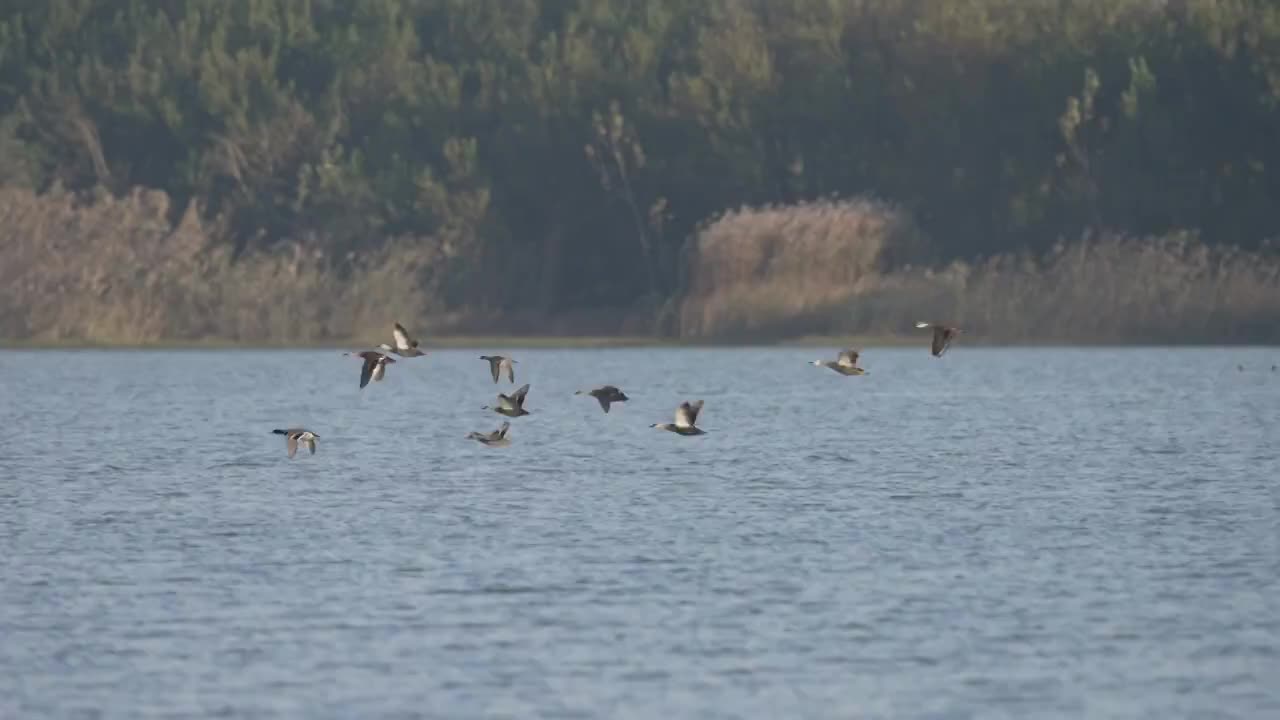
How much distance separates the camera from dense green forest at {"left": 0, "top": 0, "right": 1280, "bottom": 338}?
217 feet

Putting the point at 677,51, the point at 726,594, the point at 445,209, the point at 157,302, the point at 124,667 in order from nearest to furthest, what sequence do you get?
1. the point at 124,667
2. the point at 726,594
3. the point at 157,302
4. the point at 445,209
5. the point at 677,51

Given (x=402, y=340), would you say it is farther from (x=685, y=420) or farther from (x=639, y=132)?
(x=639, y=132)

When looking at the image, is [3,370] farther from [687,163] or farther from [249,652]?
[249,652]

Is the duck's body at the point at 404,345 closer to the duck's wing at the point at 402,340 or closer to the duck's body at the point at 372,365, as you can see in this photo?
the duck's wing at the point at 402,340

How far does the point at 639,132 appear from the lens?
71.2 m

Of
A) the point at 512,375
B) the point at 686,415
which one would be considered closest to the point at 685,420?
the point at 686,415

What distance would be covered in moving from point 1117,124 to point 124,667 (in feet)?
171

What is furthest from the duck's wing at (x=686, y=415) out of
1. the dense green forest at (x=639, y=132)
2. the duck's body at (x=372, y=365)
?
the dense green forest at (x=639, y=132)

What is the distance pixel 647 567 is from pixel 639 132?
50.2m

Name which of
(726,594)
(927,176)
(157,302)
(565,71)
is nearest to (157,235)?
(157,302)

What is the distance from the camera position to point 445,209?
227ft

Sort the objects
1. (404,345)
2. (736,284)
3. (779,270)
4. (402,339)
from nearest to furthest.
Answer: (402,339) → (404,345) → (779,270) → (736,284)

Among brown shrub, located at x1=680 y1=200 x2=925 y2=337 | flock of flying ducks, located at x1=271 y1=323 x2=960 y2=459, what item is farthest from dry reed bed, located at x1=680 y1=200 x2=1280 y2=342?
flock of flying ducks, located at x1=271 y1=323 x2=960 y2=459

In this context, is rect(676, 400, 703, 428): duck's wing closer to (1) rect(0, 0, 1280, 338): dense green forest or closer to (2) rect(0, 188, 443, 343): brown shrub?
(1) rect(0, 0, 1280, 338): dense green forest
